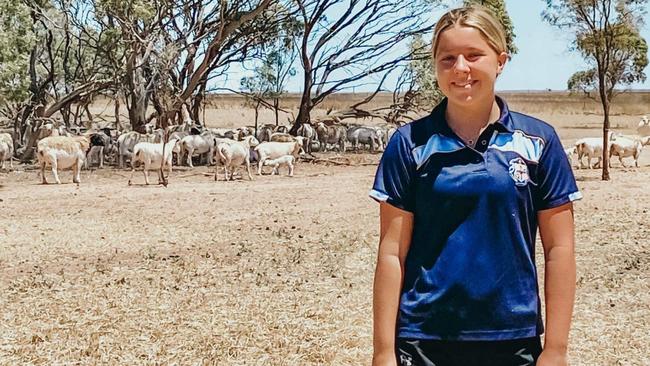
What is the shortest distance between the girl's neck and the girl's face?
25mm

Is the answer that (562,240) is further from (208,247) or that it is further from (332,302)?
(208,247)

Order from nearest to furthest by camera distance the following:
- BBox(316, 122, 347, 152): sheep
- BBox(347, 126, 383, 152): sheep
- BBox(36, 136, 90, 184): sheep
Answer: BBox(36, 136, 90, 184): sheep, BBox(316, 122, 347, 152): sheep, BBox(347, 126, 383, 152): sheep

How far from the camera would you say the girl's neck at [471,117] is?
8.27ft

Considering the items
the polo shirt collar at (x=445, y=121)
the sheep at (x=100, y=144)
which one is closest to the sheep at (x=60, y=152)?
the sheep at (x=100, y=144)

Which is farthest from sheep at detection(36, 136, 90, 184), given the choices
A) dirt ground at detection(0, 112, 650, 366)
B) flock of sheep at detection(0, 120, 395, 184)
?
dirt ground at detection(0, 112, 650, 366)

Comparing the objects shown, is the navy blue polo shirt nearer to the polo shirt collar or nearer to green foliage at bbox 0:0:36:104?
the polo shirt collar

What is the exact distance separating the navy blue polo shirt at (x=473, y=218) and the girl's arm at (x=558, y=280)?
0.14 feet

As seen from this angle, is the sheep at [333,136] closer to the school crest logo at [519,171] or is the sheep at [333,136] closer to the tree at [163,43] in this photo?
the tree at [163,43]

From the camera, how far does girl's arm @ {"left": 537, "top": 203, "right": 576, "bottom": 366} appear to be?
7.95 ft

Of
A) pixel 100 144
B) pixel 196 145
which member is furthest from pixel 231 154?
pixel 100 144

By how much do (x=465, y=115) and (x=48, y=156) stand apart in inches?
689

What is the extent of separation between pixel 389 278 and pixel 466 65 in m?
0.66

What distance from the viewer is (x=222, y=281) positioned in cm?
798

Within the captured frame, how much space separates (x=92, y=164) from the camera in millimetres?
25266
